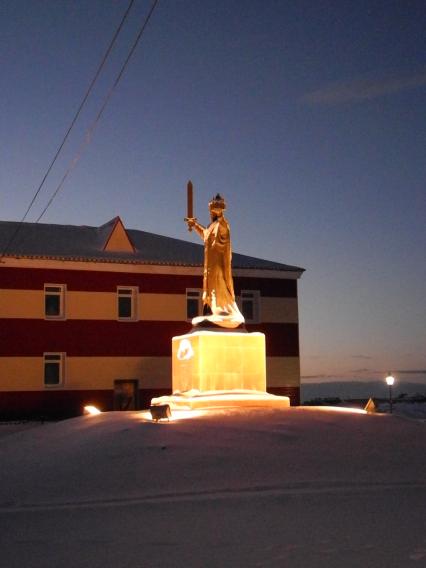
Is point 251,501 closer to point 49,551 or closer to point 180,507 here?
point 180,507

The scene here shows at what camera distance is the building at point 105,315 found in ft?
97.7

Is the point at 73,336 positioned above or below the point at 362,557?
above

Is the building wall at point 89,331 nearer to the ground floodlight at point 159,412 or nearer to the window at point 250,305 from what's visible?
the window at point 250,305

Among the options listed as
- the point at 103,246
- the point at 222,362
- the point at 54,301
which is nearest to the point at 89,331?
the point at 54,301

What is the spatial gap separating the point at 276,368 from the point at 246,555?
2547cm

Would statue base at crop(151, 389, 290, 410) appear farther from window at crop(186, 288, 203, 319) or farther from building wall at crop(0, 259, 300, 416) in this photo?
window at crop(186, 288, 203, 319)

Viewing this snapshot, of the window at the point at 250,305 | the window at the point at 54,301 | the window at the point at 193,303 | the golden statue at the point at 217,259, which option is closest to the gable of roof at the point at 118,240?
the window at the point at 54,301

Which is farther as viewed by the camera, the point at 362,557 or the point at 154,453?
the point at 154,453

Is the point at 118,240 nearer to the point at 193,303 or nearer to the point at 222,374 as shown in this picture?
the point at 193,303

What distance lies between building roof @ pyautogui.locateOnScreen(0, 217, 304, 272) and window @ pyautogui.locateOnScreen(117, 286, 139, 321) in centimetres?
128

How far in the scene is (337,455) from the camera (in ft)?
45.8

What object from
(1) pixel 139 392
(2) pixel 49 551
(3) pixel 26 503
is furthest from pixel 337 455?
(1) pixel 139 392

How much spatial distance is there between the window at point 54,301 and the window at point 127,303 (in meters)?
2.33

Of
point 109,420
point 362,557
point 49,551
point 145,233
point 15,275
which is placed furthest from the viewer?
point 145,233
